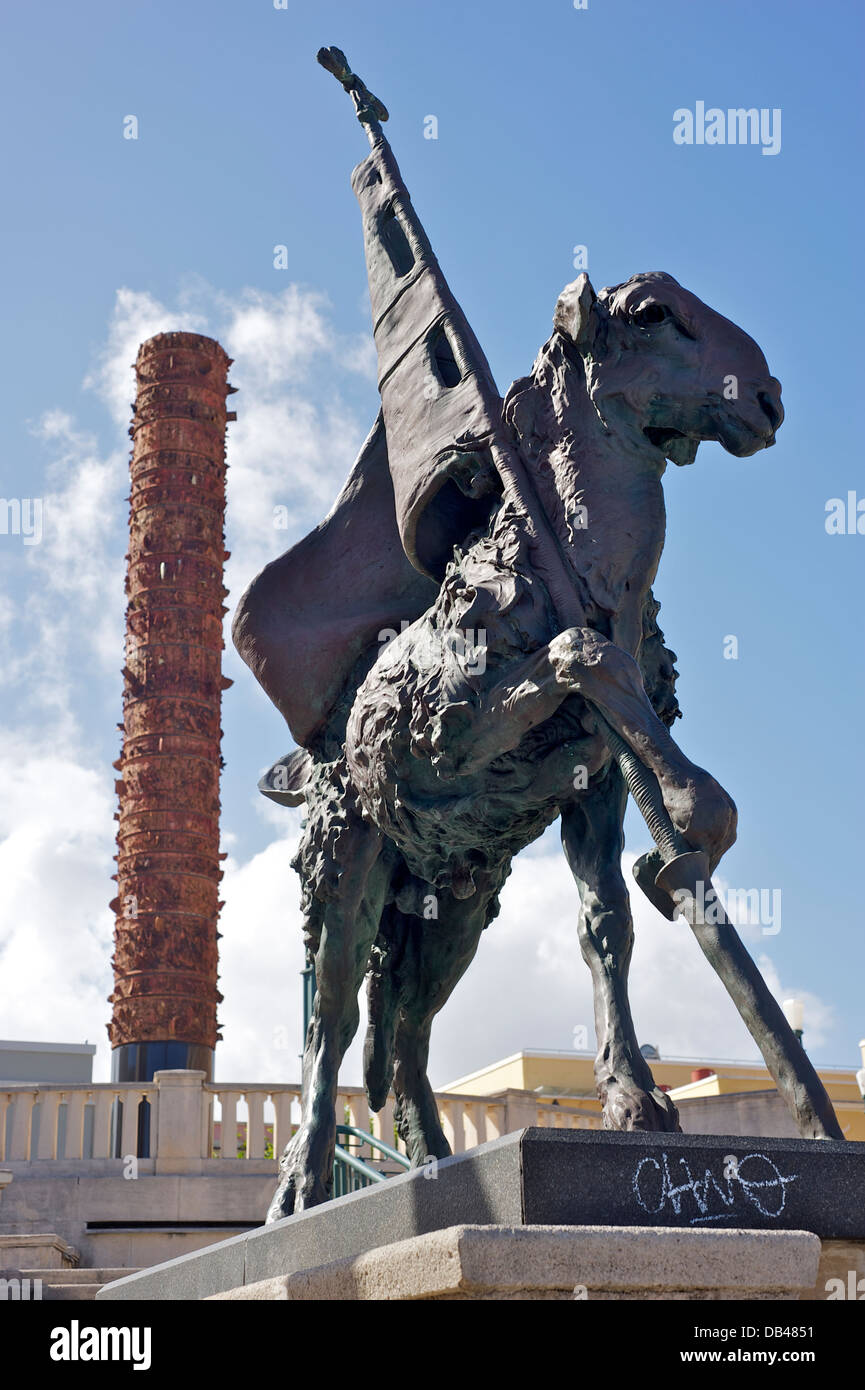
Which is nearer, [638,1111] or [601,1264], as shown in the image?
[601,1264]

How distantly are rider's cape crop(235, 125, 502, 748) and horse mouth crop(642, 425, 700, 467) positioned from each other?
21.8 inches

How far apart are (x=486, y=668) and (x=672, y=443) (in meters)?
1.00

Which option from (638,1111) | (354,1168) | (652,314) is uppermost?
(652,314)

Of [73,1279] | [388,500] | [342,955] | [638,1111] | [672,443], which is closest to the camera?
[638,1111]

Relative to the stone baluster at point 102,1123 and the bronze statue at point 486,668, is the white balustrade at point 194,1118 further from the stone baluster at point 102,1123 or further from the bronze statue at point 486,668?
the bronze statue at point 486,668

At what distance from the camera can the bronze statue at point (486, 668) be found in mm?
4258

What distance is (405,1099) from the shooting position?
588 centimetres

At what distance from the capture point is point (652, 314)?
15.6 feet

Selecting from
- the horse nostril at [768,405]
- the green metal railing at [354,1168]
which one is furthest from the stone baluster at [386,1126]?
the horse nostril at [768,405]

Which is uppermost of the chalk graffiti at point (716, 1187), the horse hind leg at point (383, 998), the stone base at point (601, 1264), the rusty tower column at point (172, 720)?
the rusty tower column at point (172, 720)

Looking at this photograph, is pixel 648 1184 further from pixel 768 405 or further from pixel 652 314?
pixel 652 314

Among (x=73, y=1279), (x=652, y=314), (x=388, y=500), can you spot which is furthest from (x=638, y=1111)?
(x=73, y=1279)

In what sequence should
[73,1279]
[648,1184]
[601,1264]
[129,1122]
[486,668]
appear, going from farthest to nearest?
[129,1122] → [73,1279] → [486,668] → [648,1184] → [601,1264]

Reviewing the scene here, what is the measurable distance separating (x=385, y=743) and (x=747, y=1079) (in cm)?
1686
